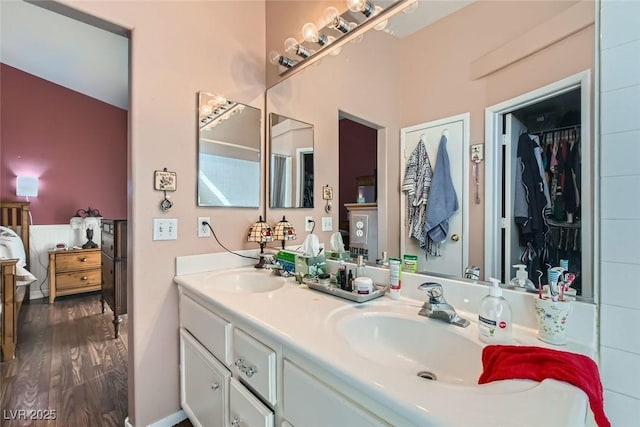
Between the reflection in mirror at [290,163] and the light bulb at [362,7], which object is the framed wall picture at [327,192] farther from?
the light bulb at [362,7]

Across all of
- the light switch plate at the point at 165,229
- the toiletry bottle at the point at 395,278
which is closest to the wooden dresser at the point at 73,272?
the light switch plate at the point at 165,229

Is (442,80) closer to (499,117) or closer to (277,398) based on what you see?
(499,117)

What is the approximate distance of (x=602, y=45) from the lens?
708 mm

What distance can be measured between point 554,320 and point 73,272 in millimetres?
4798

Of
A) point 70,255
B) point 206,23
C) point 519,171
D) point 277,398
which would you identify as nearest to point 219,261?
point 277,398

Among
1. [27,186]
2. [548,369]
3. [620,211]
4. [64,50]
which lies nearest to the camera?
[548,369]

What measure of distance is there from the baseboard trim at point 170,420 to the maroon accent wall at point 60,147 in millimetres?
3589

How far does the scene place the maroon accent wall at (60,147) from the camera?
3.43m

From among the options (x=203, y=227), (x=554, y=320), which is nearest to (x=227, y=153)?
(x=203, y=227)

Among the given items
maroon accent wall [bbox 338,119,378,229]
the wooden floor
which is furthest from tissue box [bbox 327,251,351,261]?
the wooden floor

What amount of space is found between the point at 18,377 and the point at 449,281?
282 cm

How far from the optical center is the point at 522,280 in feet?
2.79

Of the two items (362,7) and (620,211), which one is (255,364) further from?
(362,7)

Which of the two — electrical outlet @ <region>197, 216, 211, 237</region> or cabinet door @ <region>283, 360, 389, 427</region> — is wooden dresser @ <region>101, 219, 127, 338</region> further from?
cabinet door @ <region>283, 360, 389, 427</region>
